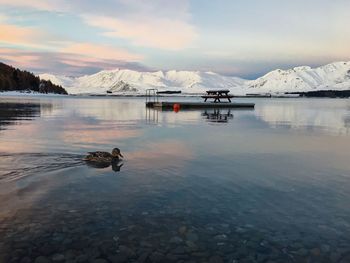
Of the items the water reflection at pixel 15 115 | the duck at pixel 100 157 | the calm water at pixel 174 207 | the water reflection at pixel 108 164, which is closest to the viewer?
the calm water at pixel 174 207

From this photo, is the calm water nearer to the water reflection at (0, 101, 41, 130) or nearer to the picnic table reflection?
the water reflection at (0, 101, 41, 130)

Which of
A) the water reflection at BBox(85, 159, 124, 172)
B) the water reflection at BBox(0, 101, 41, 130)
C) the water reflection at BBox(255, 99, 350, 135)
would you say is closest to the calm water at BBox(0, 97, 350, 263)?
the water reflection at BBox(85, 159, 124, 172)

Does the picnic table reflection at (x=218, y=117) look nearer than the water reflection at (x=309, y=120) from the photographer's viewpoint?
No

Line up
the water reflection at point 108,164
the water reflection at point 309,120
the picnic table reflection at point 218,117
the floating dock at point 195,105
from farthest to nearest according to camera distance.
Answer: the floating dock at point 195,105 < the picnic table reflection at point 218,117 < the water reflection at point 309,120 < the water reflection at point 108,164

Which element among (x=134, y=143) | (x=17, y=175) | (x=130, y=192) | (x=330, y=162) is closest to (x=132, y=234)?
(x=130, y=192)

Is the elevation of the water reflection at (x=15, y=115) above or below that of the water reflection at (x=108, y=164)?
above

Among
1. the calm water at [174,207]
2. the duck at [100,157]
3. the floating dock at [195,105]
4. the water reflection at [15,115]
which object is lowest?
the calm water at [174,207]

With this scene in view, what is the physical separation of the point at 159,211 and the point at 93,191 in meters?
3.05

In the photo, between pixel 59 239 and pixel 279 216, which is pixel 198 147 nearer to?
pixel 279 216

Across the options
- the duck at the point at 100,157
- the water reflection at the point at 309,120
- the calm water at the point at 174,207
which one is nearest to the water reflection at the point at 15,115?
the calm water at the point at 174,207

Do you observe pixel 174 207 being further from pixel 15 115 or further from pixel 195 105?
pixel 195 105

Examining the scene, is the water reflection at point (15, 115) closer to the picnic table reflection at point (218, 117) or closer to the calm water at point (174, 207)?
the calm water at point (174, 207)

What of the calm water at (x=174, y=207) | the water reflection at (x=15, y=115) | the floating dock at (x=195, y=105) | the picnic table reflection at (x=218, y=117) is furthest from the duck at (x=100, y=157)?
the floating dock at (x=195, y=105)

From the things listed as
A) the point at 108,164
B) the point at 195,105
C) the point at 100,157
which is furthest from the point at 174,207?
the point at 195,105
